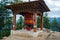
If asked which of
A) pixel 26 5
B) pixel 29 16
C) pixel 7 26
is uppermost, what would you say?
pixel 26 5

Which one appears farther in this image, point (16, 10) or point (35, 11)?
point (16, 10)

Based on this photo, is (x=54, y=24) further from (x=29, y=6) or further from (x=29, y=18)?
(x=29, y=6)

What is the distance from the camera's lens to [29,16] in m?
14.0

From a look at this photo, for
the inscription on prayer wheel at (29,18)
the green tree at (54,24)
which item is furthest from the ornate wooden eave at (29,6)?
the green tree at (54,24)

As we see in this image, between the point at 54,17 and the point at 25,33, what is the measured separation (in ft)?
62.4

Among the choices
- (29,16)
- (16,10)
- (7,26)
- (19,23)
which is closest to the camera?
(16,10)

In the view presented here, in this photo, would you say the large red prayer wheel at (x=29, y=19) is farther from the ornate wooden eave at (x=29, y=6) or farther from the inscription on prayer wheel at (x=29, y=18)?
the ornate wooden eave at (x=29, y=6)

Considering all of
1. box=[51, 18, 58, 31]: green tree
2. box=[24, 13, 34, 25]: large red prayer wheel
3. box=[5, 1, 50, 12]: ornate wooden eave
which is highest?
box=[5, 1, 50, 12]: ornate wooden eave

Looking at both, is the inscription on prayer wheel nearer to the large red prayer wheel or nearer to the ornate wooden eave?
the large red prayer wheel

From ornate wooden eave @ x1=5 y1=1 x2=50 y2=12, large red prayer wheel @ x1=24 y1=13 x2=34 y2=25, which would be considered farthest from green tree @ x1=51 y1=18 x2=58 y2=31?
ornate wooden eave @ x1=5 y1=1 x2=50 y2=12

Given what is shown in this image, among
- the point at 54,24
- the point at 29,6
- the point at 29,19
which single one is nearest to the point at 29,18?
the point at 29,19

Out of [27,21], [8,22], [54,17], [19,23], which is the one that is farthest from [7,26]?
[54,17]

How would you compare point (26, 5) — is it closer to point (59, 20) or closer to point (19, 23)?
point (19, 23)

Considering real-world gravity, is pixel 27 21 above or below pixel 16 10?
below
